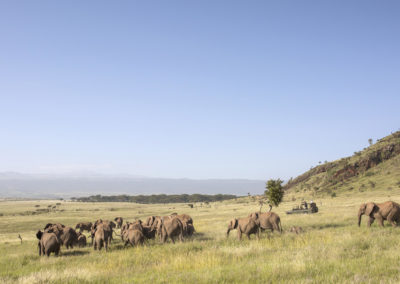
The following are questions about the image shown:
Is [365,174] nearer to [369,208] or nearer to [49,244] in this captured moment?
[369,208]

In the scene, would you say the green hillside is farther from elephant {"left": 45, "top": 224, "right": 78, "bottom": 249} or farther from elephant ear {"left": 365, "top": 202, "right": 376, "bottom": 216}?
elephant {"left": 45, "top": 224, "right": 78, "bottom": 249}

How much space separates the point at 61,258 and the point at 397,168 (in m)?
83.1

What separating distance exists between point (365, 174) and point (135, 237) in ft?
267

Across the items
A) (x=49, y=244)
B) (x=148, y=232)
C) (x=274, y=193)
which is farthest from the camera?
(x=274, y=193)

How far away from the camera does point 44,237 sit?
14.9 m

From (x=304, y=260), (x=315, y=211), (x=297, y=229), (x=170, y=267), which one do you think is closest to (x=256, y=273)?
(x=304, y=260)

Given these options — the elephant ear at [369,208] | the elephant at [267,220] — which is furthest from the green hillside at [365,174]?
the elephant at [267,220]

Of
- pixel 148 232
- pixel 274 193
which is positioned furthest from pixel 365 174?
pixel 148 232

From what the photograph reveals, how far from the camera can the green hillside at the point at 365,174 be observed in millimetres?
71275

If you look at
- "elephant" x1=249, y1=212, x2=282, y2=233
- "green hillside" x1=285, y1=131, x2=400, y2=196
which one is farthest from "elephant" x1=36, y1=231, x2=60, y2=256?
"green hillside" x1=285, y1=131, x2=400, y2=196

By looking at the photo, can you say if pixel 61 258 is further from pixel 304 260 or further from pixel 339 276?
pixel 339 276

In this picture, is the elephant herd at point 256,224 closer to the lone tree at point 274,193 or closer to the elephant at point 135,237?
the elephant at point 135,237

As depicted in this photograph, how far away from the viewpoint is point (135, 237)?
16.7m

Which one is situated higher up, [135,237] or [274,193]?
[274,193]
